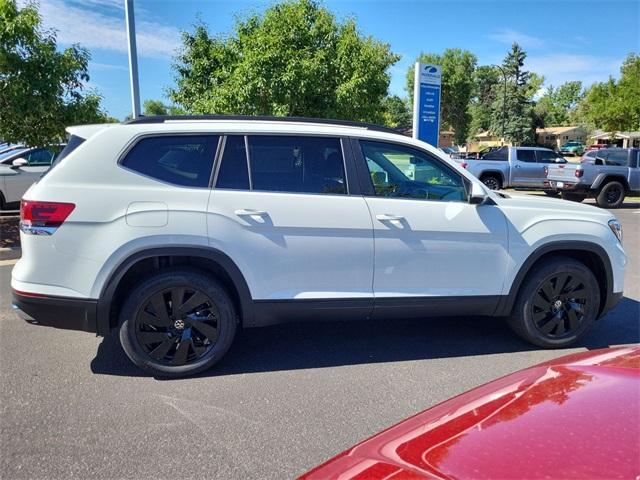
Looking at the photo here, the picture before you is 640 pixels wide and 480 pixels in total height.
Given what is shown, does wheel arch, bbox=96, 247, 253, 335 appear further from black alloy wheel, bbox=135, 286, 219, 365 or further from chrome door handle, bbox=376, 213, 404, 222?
chrome door handle, bbox=376, 213, 404, 222

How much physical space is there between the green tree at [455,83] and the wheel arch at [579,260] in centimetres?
5179

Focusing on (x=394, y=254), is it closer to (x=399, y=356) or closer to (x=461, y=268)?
(x=461, y=268)

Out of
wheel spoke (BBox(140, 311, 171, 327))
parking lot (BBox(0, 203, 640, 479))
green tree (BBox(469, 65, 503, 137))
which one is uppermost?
green tree (BBox(469, 65, 503, 137))

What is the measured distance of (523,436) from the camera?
5.20 ft

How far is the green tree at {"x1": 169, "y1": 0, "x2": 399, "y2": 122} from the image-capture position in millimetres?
12352

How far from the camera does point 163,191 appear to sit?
11.5 ft

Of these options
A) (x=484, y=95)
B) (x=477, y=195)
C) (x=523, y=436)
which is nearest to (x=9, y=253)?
(x=477, y=195)

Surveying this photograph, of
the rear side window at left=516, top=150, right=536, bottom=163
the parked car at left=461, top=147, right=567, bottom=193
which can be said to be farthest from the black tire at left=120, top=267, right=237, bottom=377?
the rear side window at left=516, top=150, right=536, bottom=163

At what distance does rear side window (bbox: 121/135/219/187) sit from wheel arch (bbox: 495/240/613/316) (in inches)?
103

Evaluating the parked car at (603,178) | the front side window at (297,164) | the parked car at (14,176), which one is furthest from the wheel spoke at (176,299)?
the parked car at (603,178)

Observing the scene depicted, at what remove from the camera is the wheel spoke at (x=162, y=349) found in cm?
362

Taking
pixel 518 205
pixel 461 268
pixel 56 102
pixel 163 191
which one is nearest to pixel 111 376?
pixel 163 191

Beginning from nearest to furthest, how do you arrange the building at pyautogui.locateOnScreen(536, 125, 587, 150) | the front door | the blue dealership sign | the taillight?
the taillight < the front door < the blue dealership sign < the building at pyautogui.locateOnScreen(536, 125, 587, 150)

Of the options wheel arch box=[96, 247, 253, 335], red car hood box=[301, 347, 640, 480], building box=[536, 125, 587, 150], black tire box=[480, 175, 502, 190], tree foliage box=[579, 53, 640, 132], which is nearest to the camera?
red car hood box=[301, 347, 640, 480]
